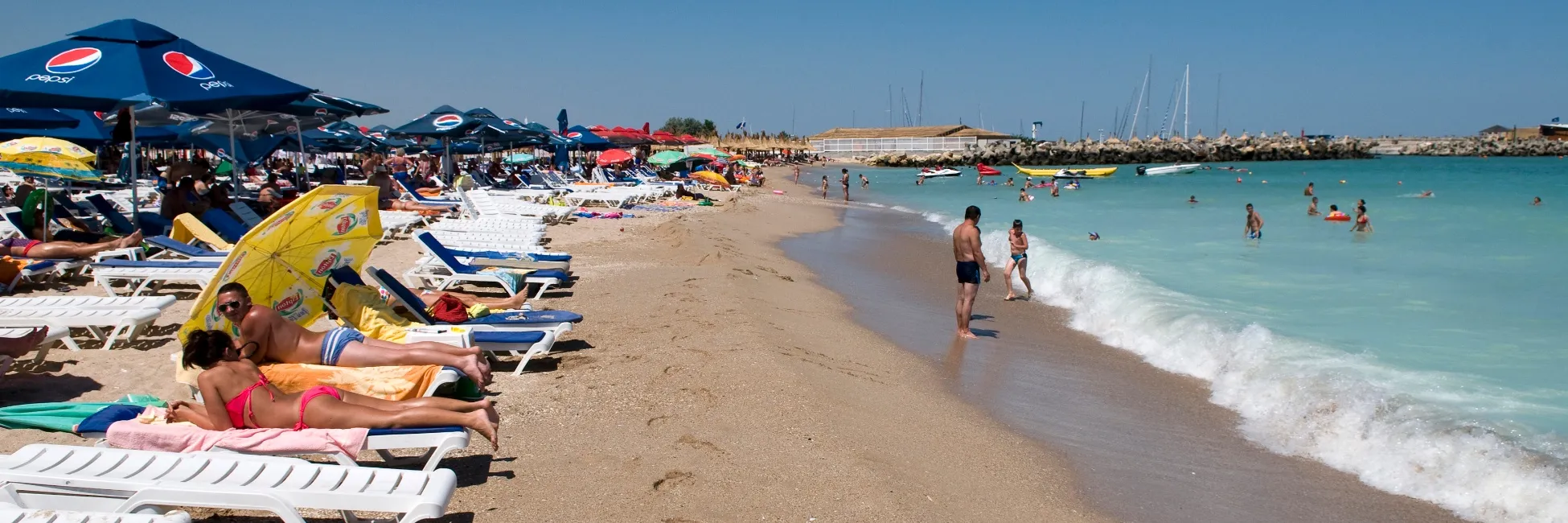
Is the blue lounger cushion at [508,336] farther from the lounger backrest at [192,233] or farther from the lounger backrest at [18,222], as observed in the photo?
the lounger backrest at [18,222]

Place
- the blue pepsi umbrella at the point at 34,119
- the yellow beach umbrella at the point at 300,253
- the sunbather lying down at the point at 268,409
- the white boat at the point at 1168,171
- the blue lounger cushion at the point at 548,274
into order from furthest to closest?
the white boat at the point at 1168,171 → the blue pepsi umbrella at the point at 34,119 → the blue lounger cushion at the point at 548,274 → the yellow beach umbrella at the point at 300,253 → the sunbather lying down at the point at 268,409

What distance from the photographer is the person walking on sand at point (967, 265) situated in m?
8.04

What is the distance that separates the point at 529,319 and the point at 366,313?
1.03m

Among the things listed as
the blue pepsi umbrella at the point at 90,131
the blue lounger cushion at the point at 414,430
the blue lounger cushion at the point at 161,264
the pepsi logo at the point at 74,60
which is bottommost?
the blue lounger cushion at the point at 414,430

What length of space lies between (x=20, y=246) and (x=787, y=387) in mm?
6861

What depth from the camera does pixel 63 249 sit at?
7988mm

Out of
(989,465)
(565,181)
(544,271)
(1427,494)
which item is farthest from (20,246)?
(565,181)

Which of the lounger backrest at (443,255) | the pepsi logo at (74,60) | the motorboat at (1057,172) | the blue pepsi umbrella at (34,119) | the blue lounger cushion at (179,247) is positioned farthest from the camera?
the motorboat at (1057,172)

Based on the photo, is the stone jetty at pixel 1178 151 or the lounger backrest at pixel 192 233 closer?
the lounger backrest at pixel 192 233

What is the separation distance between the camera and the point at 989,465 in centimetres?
474

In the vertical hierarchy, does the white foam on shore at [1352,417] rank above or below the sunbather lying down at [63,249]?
below

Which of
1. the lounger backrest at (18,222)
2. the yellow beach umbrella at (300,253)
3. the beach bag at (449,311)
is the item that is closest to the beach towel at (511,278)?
the beach bag at (449,311)

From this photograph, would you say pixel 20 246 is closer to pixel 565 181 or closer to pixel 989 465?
pixel 989 465

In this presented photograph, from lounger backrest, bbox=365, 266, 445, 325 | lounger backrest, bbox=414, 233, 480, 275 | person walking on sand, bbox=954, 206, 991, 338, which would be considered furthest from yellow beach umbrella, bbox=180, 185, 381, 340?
person walking on sand, bbox=954, 206, 991, 338
